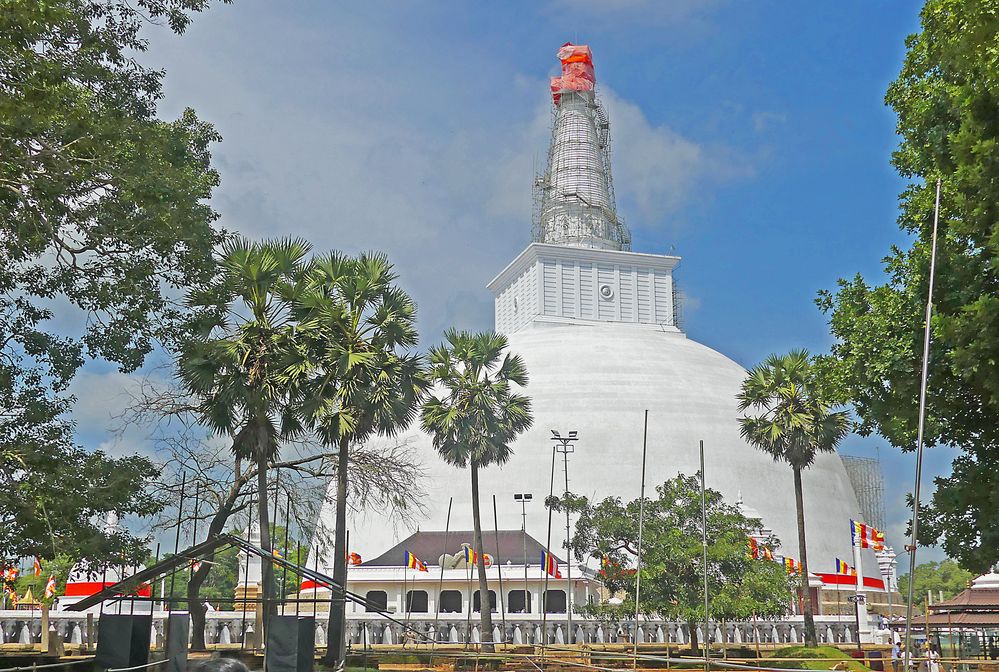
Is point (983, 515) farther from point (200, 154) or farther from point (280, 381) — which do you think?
point (200, 154)

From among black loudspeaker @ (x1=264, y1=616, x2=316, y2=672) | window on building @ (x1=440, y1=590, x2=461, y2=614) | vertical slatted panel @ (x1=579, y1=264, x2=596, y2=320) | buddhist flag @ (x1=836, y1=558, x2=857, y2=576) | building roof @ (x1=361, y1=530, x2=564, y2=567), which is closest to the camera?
black loudspeaker @ (x1=264, y1=616, x2=316, y2=672)

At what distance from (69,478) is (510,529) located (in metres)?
41.2

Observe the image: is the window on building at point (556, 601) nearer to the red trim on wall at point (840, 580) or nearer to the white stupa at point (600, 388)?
the white stupa at point (600, 388)

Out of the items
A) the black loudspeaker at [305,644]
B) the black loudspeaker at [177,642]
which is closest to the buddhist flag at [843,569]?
the black loudspeaker at [305,644]

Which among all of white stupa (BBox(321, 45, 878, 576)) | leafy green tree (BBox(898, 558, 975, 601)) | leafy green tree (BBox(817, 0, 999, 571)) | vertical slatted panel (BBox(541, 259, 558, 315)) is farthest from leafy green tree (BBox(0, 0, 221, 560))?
leafy green tree (BBox(898, 558, 975, 601))

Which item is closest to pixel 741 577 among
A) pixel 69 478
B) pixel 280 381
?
pixel 280 381

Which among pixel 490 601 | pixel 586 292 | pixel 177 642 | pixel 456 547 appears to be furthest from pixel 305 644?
pixel 586 292

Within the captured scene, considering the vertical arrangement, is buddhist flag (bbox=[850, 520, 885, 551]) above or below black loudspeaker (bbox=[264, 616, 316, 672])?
above

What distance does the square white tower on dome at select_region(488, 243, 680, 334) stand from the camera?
264 ft

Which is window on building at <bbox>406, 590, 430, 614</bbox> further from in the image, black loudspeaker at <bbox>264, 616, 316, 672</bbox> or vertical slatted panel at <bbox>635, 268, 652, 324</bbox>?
vertical slatted panel at <bbox>635, 268, 652, 324</bbox>

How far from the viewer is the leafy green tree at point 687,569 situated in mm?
36344

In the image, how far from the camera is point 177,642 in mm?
20328

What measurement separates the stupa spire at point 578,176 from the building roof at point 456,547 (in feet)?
111

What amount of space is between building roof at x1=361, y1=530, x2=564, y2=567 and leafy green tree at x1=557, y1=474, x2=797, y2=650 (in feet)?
32.1
